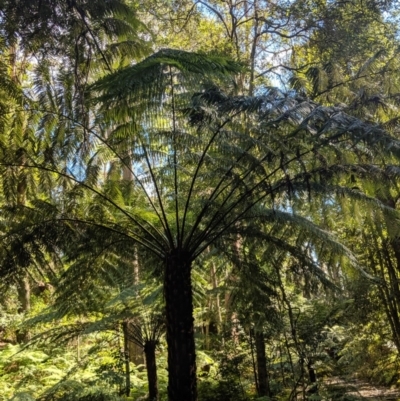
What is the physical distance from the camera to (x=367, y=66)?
450cm

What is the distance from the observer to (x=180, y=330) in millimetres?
3014

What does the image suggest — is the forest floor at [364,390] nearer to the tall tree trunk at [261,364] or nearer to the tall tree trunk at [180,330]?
the tall tree trunk at [261,364]

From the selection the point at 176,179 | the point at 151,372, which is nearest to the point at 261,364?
the point at 151,372

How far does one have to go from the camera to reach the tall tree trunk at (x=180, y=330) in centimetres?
296

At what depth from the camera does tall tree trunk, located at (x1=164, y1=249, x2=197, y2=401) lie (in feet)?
9.71

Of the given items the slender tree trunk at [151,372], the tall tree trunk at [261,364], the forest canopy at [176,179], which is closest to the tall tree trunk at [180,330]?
the forest canopy at [176,179]

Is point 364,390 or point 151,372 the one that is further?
point 364,390

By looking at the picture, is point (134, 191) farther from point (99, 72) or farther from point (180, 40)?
point (180, 40)

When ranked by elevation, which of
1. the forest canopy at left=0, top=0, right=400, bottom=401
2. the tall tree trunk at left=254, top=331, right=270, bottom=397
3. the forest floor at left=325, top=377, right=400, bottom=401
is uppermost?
the forest canopy at left=0, top=0, right=400, bottom=401

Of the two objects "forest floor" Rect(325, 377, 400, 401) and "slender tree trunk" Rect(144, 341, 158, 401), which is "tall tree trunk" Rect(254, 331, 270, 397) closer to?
"forest floor" Rect(325, 377, 400, 401)

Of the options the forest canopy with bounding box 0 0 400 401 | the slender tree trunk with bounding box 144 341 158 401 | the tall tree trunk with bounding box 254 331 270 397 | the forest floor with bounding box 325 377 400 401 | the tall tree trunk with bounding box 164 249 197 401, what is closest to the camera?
the forest canopy with bounding box 0 0 400 401

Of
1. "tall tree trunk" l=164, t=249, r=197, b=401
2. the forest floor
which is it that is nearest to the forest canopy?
"tall tree trunk" l=164, t=249, r=197, b=401

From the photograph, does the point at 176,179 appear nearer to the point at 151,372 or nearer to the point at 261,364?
the point at 151,372

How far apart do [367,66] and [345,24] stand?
1.42m
